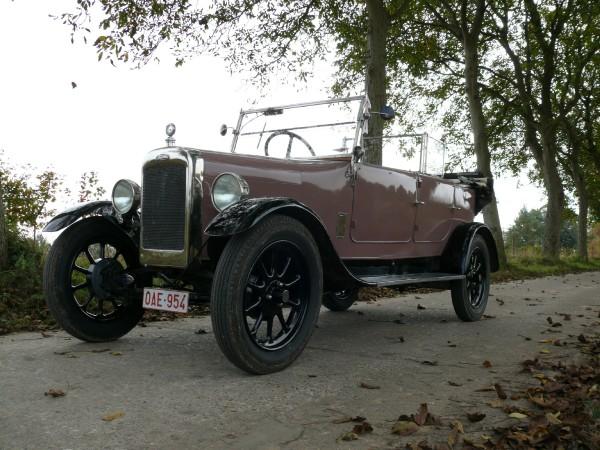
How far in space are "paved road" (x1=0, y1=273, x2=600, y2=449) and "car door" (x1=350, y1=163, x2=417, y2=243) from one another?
0.93 metres

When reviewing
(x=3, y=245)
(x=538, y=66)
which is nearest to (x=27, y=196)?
(x=3, y=245)

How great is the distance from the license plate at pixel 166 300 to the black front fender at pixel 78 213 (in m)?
0.93

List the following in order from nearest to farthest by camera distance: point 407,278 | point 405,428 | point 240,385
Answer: point 405,428
point 240,385
point 407,278

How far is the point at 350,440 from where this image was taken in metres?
2.58

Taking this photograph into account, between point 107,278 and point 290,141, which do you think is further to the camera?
A: point 290,141

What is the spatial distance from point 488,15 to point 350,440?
1924 centimetres

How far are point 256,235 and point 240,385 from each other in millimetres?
891

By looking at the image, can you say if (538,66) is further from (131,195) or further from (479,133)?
(131,195)

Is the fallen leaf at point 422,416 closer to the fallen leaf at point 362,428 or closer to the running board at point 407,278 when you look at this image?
the fallen leaf at point 362,428

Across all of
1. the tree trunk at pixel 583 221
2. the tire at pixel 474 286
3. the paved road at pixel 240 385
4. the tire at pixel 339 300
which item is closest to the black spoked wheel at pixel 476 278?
the tire at pixel 474 286

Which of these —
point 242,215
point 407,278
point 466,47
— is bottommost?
point 407,278

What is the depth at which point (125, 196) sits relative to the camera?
177 inches

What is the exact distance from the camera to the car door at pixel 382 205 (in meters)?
5.07

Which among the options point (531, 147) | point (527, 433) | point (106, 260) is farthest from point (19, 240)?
point (531, 147)
